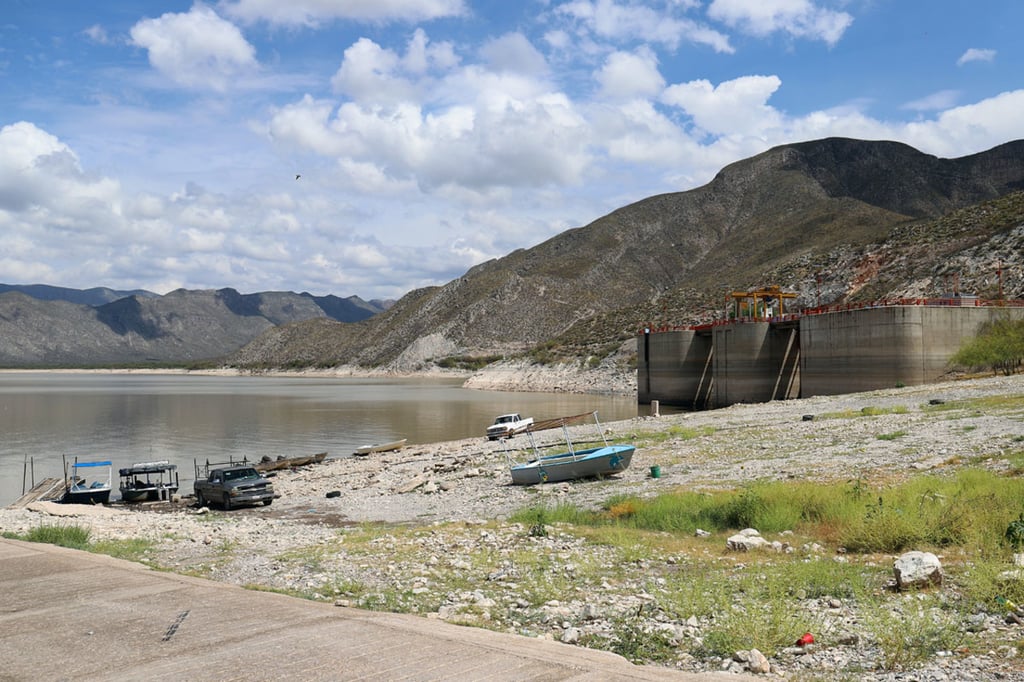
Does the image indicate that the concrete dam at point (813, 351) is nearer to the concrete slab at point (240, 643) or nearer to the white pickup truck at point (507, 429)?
the white pickup truck at point (507, 429)

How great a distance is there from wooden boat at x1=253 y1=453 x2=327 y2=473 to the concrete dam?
114ft

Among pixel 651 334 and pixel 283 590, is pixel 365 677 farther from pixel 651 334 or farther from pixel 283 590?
pixel 651 334

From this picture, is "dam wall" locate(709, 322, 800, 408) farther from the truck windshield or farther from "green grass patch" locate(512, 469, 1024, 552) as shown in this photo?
"green grass patch" locate(512, 469, 1024, 552)

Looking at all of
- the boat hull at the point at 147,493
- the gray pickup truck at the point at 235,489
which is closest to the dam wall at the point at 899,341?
the gray pickup truck at the point at 235,489

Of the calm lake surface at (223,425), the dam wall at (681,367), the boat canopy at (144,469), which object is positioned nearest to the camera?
the boat canopy at (144,469)

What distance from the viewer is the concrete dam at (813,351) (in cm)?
5041

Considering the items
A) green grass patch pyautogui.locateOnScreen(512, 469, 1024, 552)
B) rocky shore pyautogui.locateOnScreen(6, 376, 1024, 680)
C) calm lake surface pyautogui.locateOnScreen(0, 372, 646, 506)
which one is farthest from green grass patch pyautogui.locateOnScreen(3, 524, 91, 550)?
calm lake surface pyautogui.locateOnScreen(0, 372, 646, 506)

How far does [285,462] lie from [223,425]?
99.2 feet

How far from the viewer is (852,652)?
27.2ft

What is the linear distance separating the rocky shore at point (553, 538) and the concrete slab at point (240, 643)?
1313 millimetres

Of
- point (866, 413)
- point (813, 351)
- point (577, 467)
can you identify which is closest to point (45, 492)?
point (577, 467)

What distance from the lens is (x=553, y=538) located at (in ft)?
50.2

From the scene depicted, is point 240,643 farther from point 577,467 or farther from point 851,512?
point 577,467

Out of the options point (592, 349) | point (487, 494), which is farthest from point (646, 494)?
point (592, 349)
